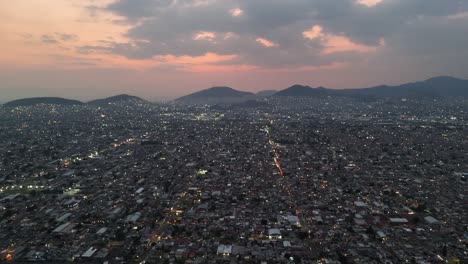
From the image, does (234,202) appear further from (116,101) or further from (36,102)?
(36,102)

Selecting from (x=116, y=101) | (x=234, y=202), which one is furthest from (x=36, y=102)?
(x=234, y=202)

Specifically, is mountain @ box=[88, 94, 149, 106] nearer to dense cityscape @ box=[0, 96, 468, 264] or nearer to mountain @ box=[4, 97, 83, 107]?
mountain @ box=[4, 97, 83, 107]

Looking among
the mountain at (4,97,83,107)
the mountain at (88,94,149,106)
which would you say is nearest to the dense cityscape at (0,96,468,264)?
the mountain at (88,94,149,106)

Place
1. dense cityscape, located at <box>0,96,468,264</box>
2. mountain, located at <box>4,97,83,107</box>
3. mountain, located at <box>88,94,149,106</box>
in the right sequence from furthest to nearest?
mountain, located at <box>88,94,149,106</box> → mountain, located at <box>4,97,83,107</box> → dense cityscape, located at <box>0,96,468,264</box>

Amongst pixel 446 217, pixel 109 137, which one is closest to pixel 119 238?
pixel 446 217

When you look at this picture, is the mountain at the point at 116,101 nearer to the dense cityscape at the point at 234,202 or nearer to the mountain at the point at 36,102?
the mountain at the point at 36,102

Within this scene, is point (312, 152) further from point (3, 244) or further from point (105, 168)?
point (3, 244)

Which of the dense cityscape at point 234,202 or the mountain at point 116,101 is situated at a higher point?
the mountain at point 116,101

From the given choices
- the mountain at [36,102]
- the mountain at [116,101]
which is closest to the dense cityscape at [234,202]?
the mountain at [116,101]
